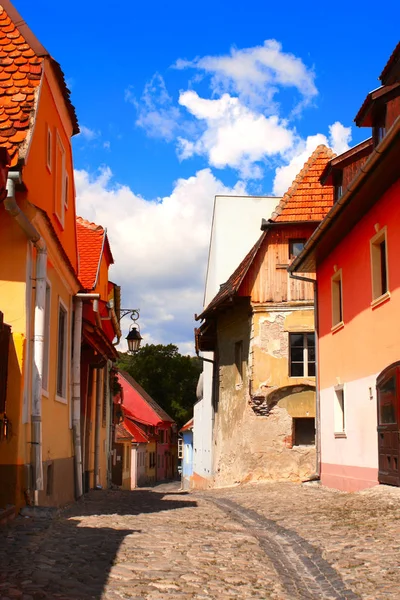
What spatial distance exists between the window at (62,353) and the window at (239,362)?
11.3 metres

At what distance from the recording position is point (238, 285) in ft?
75.3

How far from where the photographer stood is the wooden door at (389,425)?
1291 cm

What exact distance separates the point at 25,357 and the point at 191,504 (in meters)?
5.45

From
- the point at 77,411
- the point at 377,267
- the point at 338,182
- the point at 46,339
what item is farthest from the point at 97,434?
the point at 46,339

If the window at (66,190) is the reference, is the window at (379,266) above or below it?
below

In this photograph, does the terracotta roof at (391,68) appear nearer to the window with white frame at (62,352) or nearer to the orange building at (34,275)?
the orange building at (34,275)

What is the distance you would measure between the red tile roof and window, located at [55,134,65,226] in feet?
5.15

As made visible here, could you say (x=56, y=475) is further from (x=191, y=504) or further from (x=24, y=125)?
(x=24, y=125)

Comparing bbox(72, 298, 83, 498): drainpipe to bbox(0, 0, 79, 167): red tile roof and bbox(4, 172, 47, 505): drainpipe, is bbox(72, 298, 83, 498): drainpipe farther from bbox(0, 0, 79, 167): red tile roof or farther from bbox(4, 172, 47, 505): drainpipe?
bbox(0, 0, 79, 167): red tile roof

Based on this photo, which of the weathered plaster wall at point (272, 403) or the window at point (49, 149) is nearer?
the window at point (49, 149)

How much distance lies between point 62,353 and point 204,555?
6.80m

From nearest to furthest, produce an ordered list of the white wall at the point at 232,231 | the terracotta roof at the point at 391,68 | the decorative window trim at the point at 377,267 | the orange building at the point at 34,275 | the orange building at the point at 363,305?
the orange building at the point at 34,275 → the orange building at the point at 363,305 → the decorative window trim at the point at 377,267 → the terracotta roof at the point at 391,68 → the white wall at the point at 232,231

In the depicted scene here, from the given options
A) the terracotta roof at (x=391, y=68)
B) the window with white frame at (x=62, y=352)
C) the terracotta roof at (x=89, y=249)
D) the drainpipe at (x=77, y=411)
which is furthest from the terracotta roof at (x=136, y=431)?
the terracotta roof at (x=391, y=68)

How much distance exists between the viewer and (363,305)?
597 inches
